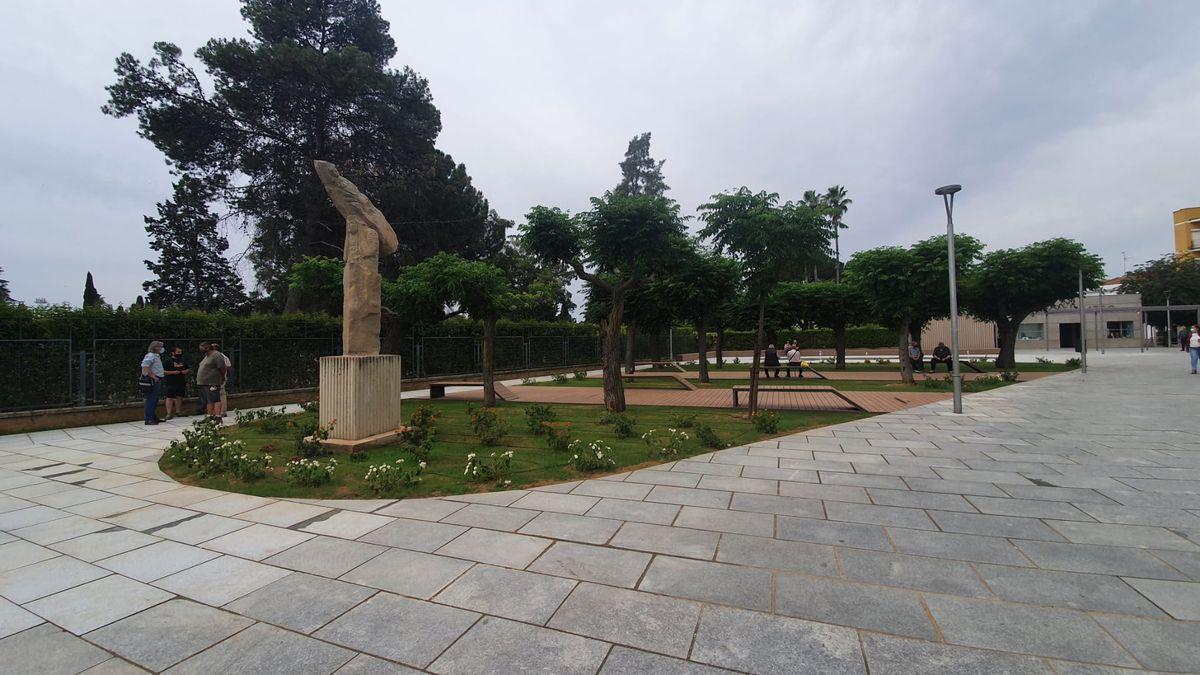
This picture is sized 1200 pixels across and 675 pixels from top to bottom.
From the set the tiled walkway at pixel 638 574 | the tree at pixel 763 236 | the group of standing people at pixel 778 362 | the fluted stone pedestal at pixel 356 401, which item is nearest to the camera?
the tiled walkway at pixel 638 574

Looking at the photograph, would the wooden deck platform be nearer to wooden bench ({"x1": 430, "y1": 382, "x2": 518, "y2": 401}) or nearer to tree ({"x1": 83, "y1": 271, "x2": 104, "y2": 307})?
wooden bench ({"x1": 430, "y1": 382, "x2": 518, "y2": 401})

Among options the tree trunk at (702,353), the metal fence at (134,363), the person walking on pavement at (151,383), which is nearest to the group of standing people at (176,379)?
the person walking on pavement at (151,383)

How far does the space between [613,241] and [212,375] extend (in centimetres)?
914

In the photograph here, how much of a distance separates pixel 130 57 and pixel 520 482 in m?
27.3

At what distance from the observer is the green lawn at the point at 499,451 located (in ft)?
17.1

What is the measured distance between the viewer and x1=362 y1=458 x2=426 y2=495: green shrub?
498cm

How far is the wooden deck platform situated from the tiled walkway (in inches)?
227

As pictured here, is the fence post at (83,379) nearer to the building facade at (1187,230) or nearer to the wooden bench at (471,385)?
the wooden bench at (471,385)

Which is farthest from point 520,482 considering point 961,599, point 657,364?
point 657,364

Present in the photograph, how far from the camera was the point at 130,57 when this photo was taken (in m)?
20.3

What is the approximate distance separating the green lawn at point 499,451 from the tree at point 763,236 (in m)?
1.41

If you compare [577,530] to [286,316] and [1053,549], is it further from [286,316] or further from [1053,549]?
[286,316]

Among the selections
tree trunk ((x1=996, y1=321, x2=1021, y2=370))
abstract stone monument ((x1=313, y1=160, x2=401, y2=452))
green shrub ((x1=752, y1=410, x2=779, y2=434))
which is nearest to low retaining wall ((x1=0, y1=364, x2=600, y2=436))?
abstract stone monument ((x1=313, y1=160, x2=401, y2=452))

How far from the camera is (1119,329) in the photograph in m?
51.8
